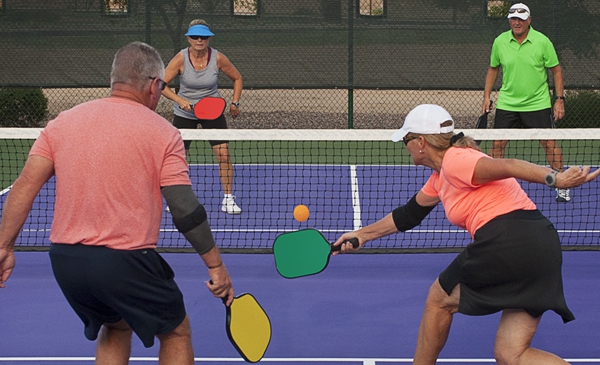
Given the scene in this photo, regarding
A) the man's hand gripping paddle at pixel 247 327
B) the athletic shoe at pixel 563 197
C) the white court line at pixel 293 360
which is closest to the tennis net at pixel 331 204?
the athletic shoe at pixel 563 197

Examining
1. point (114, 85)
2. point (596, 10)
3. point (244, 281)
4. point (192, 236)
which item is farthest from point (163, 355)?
point (596, 10)

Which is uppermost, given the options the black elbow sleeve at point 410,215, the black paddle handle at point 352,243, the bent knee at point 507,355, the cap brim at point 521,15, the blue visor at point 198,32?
the cap brim at point 521,15

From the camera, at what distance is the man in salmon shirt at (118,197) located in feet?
10.2

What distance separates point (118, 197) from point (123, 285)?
0.34m

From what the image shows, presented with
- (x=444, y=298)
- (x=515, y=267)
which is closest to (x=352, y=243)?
(x=444, y=298)

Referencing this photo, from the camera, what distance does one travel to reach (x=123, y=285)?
3172mm

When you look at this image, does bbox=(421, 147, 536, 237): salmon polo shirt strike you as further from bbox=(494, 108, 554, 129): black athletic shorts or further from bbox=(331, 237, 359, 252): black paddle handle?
bbox=(494, 108, 554, 129): black athletic shorts

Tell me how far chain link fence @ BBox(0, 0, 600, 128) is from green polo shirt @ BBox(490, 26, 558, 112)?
3.85m

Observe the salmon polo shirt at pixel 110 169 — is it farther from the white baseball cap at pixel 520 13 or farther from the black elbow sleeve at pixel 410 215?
the white baseball cap at pixel 520 13

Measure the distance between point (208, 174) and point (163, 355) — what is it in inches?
239

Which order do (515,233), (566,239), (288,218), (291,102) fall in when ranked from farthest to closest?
(291,102), (288,218), (566,239), (515,233)

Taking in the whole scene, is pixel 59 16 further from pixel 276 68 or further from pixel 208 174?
pixel 208 174

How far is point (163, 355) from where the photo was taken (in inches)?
134

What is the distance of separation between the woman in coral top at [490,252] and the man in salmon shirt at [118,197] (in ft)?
3.31
